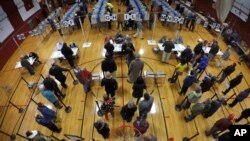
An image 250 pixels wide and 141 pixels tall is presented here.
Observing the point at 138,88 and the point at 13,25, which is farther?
the point at 13,25

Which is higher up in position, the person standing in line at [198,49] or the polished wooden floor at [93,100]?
the person standing in line at [198,49]

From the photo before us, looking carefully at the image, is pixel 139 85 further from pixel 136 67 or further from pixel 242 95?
pixel 242 95

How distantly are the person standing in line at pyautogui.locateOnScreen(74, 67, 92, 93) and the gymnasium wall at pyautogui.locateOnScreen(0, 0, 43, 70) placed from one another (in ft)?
20.3

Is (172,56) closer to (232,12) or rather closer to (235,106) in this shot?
(235,106)

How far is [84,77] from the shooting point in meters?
7.33

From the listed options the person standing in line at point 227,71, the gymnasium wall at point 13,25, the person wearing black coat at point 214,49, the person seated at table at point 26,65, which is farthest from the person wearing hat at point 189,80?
the gymnasium wall at point 13,25

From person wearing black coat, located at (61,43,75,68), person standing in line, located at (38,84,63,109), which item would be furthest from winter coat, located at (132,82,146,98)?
person wearing black coat, located at (61,43,75,68)

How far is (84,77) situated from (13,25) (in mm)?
8266

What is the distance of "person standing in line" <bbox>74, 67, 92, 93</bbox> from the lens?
712 cm

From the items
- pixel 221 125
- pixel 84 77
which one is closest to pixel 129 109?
pixel 84 77

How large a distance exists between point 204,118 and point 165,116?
5.29ft

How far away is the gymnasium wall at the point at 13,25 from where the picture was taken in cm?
1055

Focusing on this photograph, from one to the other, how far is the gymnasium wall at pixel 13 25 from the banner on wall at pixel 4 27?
0.21 metres

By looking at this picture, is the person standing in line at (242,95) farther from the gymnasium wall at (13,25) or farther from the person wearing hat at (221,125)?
the gymnasium wall at (13,25)
